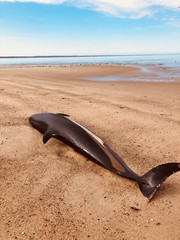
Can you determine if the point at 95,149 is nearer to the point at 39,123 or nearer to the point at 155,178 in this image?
the point at 155,178

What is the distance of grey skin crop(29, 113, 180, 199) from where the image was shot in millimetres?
3642

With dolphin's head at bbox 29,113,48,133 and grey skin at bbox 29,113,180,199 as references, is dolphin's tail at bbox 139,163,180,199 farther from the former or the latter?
dolphin's head at bbox 29,113,48,133

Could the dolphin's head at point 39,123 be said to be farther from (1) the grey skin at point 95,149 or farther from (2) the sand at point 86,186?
(2) the sand at point 86,186

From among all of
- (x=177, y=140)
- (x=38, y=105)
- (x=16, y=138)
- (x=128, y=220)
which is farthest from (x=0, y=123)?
(x=128, y=220)

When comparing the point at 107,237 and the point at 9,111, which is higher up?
the point at 9,111

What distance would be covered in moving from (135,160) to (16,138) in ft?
7.04

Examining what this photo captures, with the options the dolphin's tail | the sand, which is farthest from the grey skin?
the sand

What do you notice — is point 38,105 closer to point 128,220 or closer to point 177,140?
point 177,140

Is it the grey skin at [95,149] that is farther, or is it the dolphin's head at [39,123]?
the dolphin's head at [39,123]

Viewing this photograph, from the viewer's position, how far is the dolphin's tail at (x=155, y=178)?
3.51 metres

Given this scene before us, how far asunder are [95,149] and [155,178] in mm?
1054

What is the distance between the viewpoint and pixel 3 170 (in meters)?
4.05

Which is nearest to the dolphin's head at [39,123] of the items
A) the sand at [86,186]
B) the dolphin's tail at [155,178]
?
the sand at [86,186]

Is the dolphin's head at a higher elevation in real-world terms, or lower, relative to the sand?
higher
